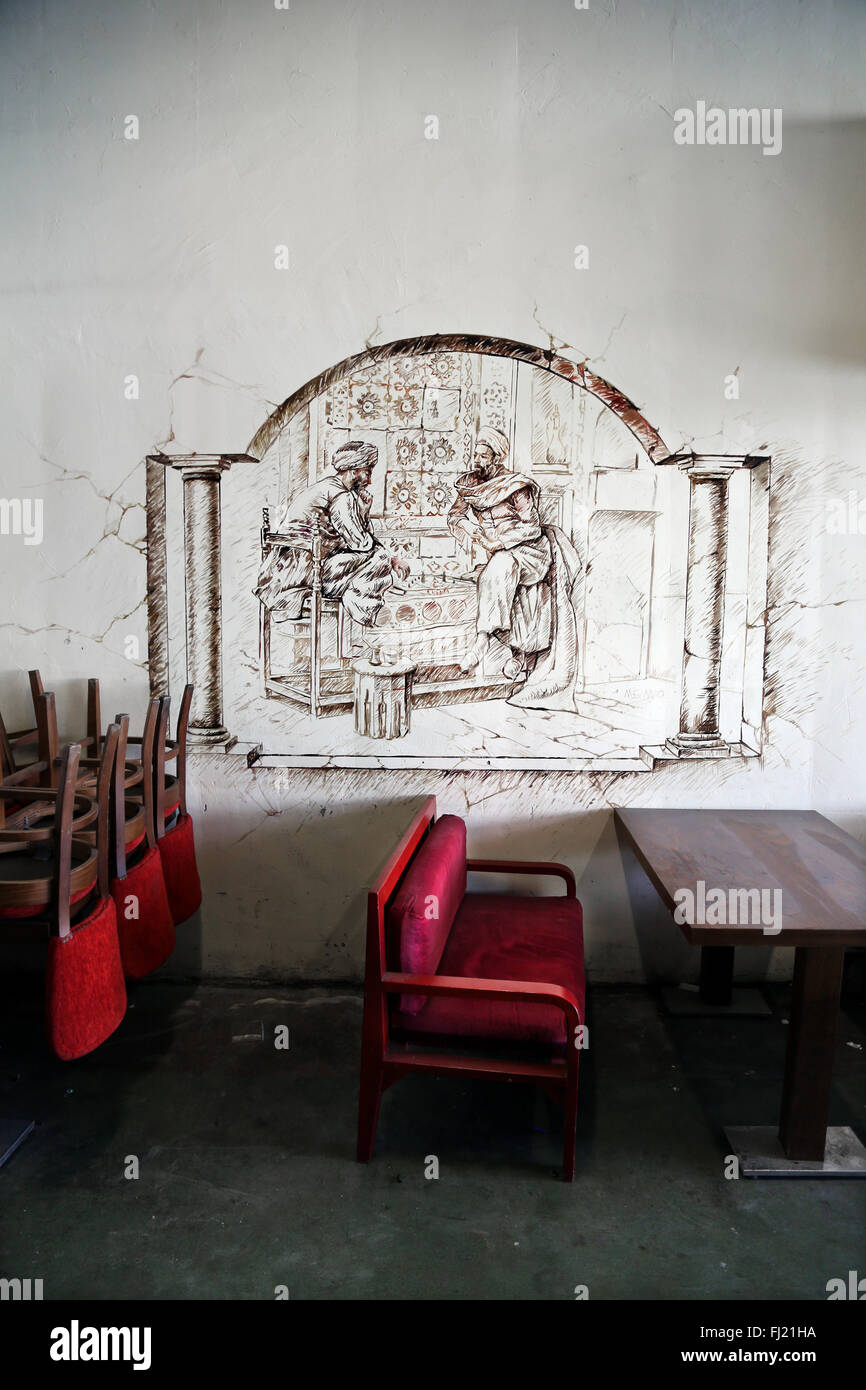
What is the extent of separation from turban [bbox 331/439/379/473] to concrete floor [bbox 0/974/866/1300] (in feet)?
A: 7.18

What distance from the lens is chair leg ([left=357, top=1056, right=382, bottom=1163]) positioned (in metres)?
2.56

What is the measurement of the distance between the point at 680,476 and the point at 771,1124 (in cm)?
234

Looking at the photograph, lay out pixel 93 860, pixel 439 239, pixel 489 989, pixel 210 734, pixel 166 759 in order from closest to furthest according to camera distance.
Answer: pixel 489 989 → pixel 93 860 → pixel 166 759 → pixel 439 239 → pixel 210 734

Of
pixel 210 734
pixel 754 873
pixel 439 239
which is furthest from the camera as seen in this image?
pixel 210 734

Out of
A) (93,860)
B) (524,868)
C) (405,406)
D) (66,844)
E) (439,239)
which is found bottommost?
(524,868)

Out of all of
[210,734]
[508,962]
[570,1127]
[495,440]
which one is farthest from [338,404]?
[570,1127]

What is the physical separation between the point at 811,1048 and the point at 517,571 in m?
1.96

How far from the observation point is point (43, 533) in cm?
359

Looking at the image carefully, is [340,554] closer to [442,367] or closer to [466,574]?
[466,574]

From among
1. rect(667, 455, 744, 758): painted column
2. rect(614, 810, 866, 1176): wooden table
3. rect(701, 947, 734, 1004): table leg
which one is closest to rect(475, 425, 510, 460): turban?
rect(667, 455, 744, 758): painted column

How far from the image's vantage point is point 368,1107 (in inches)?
101

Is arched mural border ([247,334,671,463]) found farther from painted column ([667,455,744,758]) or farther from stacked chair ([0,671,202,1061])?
stacked chair ([0,671,202,1061])

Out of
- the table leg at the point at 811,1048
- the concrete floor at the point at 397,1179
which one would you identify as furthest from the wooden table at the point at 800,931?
the concrete floor at the point at 397,1179
